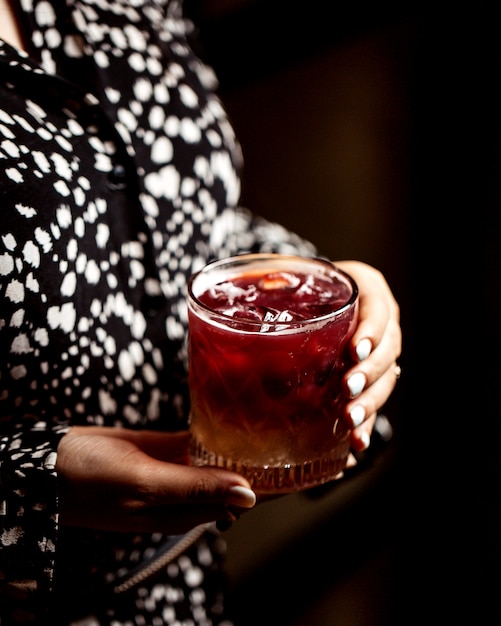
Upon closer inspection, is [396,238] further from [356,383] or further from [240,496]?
[240,496]

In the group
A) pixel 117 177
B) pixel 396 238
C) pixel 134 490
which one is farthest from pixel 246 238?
pixel 396 238

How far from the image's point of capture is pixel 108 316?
1040 mm

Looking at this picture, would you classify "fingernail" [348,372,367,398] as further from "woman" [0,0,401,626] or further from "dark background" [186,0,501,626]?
"dark background" [186,0,501,626]

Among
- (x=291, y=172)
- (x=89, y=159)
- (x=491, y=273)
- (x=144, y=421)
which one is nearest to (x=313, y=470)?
(x=144, y=421)

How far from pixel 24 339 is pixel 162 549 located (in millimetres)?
495

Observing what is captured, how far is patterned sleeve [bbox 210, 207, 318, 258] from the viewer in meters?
1.29

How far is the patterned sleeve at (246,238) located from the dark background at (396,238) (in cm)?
98

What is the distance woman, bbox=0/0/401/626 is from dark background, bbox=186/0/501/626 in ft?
3.68

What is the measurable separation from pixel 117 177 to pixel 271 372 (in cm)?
45

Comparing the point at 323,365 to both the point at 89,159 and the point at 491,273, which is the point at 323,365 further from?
the point at 491,273

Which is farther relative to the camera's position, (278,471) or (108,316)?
(108,316)

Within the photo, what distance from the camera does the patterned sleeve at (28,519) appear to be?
867 mm

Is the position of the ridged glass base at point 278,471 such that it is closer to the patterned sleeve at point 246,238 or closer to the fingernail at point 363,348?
the fingernail at point 363,348

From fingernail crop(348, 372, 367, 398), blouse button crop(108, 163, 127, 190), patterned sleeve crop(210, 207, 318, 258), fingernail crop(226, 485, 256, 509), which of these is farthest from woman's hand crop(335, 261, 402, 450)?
blouse button crop(108, 163, 127, 190)
